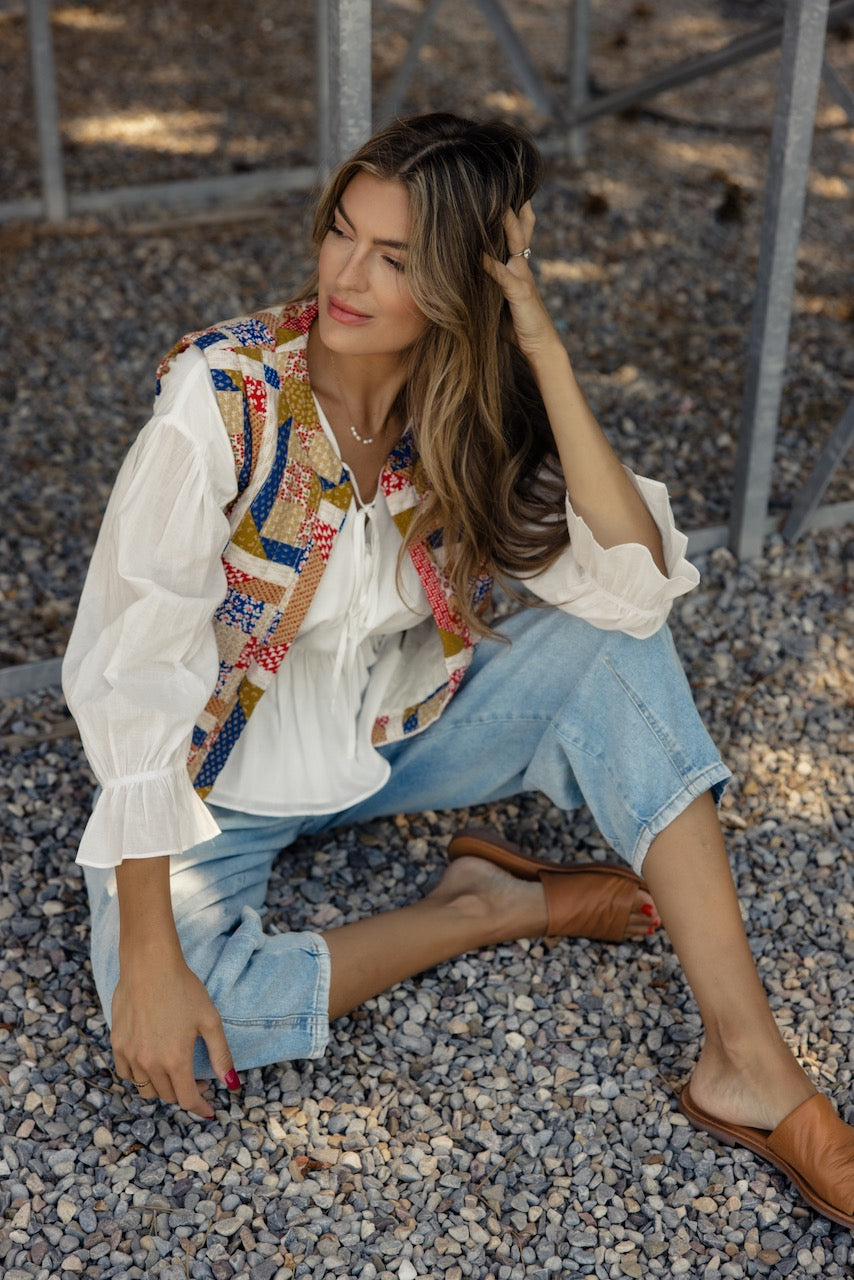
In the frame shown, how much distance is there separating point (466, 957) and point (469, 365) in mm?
981

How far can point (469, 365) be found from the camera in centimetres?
205

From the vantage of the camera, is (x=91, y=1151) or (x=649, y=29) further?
(x=649, y=29)

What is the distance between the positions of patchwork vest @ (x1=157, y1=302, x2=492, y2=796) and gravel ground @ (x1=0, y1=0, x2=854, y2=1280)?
1.66 ft

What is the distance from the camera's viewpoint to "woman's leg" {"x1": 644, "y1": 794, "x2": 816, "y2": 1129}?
2084 mm

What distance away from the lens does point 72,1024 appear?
7.45ft

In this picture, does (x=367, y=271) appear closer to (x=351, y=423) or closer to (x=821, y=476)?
(x=351, y=423)

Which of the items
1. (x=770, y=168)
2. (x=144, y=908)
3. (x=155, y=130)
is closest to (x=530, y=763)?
(x=144, y=908)

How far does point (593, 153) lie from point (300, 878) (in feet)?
13.3

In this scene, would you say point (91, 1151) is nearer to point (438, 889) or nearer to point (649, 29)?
point (438, 889)

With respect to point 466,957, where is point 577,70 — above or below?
above

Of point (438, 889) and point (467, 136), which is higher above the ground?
point (467, 136)

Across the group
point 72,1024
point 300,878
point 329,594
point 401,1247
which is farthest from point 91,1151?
point 329,594

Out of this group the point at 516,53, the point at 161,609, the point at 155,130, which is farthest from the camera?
the point at 155,130

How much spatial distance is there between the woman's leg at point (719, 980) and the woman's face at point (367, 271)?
82 cm
